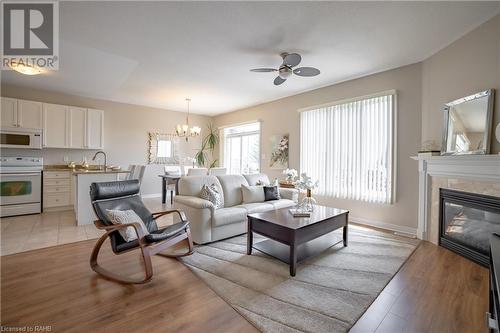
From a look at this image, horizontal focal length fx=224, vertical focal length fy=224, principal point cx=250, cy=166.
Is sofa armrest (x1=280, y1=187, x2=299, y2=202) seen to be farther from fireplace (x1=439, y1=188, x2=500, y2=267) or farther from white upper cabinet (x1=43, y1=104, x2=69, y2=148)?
white upper cabinet (x1=43, y1=104, x2=69, y2=148)

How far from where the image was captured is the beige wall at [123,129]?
16.9 feet

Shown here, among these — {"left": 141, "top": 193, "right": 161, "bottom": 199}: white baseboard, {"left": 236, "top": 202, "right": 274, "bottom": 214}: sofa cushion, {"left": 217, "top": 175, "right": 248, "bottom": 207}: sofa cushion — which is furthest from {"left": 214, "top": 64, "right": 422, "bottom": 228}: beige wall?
{"left": 141, "top": 193, "right": 161, "bottom": 199}: white baseboard

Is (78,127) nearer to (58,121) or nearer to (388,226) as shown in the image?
(58,121)

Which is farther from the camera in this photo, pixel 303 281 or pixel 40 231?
pixel 40 231

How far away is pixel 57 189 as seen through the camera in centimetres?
485

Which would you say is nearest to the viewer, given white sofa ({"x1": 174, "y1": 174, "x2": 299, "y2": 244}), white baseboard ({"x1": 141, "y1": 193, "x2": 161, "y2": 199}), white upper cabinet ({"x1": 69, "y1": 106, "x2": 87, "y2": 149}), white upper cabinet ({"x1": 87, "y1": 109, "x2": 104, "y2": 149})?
white sofa ({"x1": 174, "y1": 174, "x2": 299, "y2": 244})

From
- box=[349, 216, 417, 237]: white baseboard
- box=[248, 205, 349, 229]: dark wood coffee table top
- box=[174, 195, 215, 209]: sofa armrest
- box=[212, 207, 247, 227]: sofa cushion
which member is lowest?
box=[349, 216, 417, 237]: white baseboard

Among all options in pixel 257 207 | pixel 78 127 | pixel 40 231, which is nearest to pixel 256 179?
pixel 257 207

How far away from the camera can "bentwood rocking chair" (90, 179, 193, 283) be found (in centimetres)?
210

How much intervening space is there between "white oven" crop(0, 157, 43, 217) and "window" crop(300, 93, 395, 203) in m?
5.61

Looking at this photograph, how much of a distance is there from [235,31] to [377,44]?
1910 mm

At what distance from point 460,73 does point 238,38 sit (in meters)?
2.90

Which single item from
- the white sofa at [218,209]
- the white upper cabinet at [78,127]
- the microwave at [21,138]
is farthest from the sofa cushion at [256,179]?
the microwave at [21,138]

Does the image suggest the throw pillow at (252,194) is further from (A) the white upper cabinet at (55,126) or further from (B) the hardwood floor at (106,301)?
A: (A) the white upper cabinet at (55,126)
